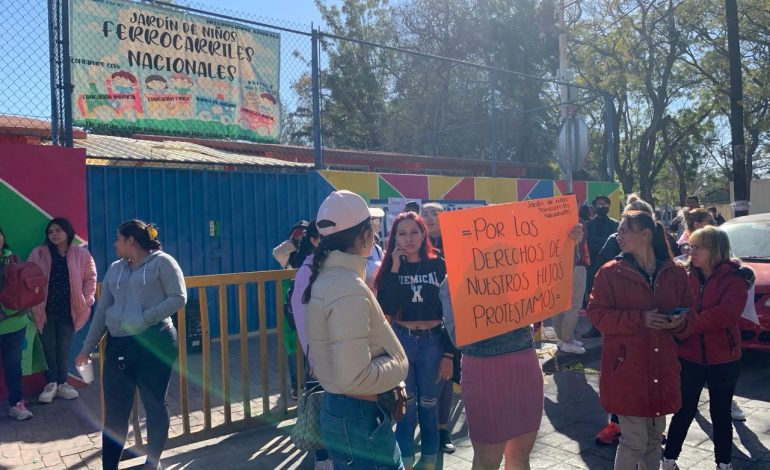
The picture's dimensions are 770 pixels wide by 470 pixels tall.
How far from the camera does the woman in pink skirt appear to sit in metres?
3.26

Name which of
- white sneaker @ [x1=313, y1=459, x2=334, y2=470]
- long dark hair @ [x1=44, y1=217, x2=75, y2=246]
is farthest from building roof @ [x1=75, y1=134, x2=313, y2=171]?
white sneaker @ [x1=313, y1=459, x2=334, y2=470]

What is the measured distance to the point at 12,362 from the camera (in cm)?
585

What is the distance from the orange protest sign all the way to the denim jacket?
2.1 inches

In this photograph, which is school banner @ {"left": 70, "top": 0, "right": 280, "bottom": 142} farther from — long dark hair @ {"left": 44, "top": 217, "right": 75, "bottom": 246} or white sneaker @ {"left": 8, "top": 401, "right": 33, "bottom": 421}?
white sneaker @ {"left": 8, "top": 401, "right": 33, "bottom": 421}

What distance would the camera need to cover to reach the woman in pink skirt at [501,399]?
3.26 meters

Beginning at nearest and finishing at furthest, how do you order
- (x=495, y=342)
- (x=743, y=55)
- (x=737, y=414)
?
(x=495, y=342), (x=737, y=414), (x=743, y=55)

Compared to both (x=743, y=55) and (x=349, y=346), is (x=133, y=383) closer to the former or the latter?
(x=349, y=346)

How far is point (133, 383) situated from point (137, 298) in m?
0.56

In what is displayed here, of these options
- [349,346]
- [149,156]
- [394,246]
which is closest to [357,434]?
[349,346]

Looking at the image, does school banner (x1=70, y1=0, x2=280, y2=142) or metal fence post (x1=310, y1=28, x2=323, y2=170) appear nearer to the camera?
school banner (x1=70, y1=0, x2=280, y2=142)

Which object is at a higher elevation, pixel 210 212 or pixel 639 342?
pixel 210 212

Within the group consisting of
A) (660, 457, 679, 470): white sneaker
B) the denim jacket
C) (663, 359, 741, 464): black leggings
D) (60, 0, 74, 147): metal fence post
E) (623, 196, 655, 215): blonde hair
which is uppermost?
(60, 0, 74, 147): metal fence post

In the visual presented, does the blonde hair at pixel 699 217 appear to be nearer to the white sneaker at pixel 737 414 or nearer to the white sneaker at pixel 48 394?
the white sneaker at pixel 737 414

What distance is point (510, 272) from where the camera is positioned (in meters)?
3.59
